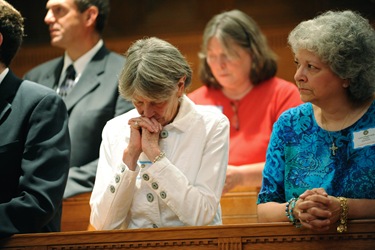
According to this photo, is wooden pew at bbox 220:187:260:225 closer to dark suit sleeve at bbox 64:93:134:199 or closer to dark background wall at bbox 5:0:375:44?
dark suit sleeve at bbox 64:93:134:199

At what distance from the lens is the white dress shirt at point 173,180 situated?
10.1ft

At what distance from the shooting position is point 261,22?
5.89 m

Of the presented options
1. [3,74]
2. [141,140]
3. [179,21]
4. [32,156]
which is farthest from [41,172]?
[179,21]

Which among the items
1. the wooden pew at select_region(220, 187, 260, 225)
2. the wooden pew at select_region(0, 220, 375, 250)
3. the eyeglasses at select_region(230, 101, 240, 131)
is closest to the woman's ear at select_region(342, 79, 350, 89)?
the wooden pew at select_region(0, 220, 375, 250)

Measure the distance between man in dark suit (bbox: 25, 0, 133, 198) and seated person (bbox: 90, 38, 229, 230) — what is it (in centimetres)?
91

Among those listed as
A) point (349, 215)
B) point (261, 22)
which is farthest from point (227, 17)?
point (349, 215)

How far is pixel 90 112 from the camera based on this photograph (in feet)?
14.1

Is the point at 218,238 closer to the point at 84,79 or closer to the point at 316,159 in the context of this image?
the point at 316,159

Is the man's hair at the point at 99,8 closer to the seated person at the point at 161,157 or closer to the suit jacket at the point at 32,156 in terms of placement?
the suit jacket at the point at 32,156

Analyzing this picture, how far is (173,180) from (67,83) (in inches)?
70.8

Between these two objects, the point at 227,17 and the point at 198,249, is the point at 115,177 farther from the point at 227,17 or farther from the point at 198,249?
the point at 227,17

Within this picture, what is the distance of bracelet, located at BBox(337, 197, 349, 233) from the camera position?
2.68m

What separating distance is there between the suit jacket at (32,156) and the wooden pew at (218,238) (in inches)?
6.8

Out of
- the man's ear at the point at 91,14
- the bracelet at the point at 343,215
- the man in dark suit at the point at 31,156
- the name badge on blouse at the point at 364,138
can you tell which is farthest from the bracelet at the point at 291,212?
the man's ear at the point at 91,14
